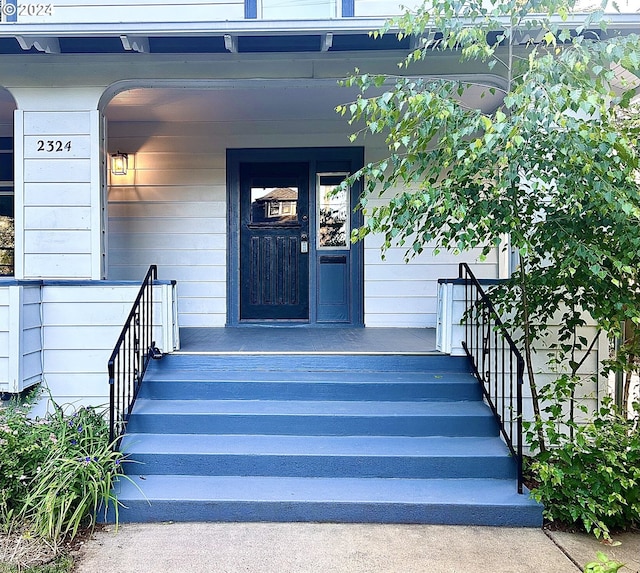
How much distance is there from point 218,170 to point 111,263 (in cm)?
154

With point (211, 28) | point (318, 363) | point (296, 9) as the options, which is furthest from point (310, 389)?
point (296, 9)

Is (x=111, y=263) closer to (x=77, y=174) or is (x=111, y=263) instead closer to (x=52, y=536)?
(x=77, y=174)

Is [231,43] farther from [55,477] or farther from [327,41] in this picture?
[55,477]

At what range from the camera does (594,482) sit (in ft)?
8.20

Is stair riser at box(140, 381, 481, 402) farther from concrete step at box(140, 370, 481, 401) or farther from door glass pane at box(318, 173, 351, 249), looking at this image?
door glass pane at box(318, 173, 351, 249)

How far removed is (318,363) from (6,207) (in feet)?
13.2

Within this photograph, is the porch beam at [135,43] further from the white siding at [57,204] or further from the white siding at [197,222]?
the white siding at [197,222]

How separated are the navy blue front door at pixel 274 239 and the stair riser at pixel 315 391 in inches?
76.4

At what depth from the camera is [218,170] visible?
5.18 metres

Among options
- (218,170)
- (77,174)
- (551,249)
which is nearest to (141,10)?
(77,174)

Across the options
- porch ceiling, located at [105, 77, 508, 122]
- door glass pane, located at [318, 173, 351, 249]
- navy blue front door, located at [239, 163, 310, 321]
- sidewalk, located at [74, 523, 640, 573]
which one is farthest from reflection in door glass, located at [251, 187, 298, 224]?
sidewalk, located at [74, 523, 640, 573]

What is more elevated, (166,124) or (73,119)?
(166,124)

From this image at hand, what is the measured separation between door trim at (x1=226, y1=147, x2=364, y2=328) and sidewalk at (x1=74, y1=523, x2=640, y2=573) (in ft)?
9.24

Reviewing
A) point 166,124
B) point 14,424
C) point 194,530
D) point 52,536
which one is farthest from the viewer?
point 166,124
